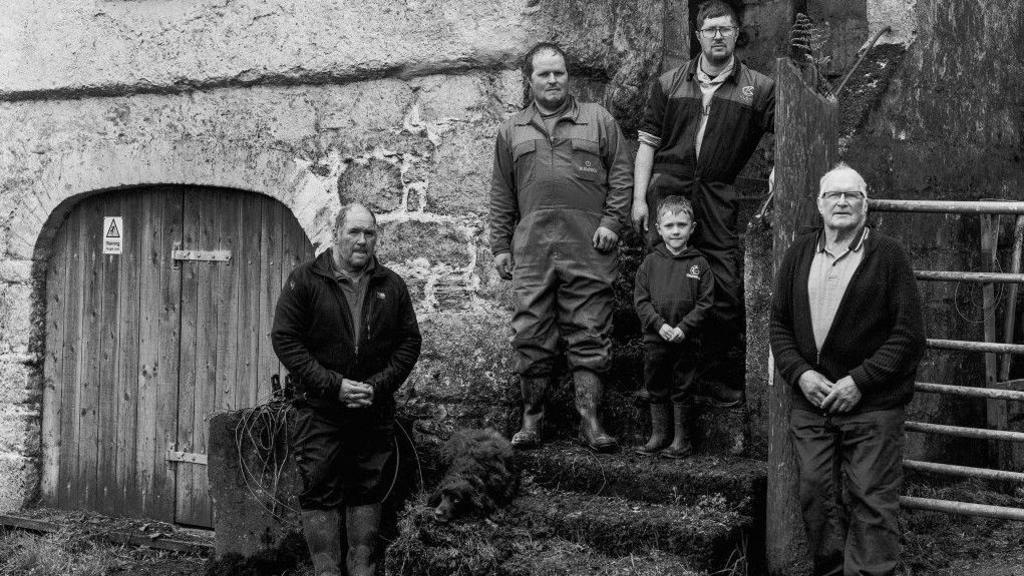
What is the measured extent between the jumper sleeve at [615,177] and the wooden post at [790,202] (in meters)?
1.06

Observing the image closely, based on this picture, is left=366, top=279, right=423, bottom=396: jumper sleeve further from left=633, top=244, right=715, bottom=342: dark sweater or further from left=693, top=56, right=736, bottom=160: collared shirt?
left=693, top=56, right=736, bottom=160: collared shirt

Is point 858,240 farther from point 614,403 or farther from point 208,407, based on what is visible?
point 208,407

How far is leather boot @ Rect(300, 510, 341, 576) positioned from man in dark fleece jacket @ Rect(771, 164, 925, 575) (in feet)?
7.43

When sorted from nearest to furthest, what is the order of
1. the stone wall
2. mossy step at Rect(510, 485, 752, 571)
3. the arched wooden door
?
mossy step at Rect(510, 485, 752, 571), the stone wall, the arched wooden door

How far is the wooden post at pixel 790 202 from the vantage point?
194 inches

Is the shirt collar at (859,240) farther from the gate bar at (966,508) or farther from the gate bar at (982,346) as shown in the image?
the gate bar at (966,508)

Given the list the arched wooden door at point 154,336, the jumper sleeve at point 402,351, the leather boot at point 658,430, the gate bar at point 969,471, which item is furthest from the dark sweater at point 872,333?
the arched wooden door at point 154,336

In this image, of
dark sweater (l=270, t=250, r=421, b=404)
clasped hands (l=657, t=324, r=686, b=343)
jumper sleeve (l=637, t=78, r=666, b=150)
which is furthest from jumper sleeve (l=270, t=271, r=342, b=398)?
jumper sleeve (l=637, t=78, r=666, b=150)

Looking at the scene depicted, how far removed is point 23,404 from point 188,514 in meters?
1.46

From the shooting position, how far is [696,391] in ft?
19.8

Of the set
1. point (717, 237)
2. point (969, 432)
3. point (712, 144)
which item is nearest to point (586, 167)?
point (712, 144)

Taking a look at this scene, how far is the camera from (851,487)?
4617 mm

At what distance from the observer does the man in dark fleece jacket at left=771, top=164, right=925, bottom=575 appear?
4.54m

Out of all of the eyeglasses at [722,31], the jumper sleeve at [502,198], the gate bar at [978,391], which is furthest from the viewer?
the jumper sleeve at [502,198]
